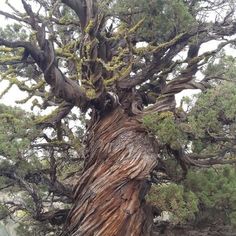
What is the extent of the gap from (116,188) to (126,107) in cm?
95

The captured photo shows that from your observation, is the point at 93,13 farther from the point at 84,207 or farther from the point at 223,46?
the point at 84,207

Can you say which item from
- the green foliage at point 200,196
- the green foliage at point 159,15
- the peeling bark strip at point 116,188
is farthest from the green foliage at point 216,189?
the green foliage at point 159,15

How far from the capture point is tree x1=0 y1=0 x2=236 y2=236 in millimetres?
3334

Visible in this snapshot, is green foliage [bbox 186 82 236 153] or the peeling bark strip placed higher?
green foliage [bbox 186 82 236 153]

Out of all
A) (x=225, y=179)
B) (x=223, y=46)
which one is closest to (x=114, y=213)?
(x=225, y=179)

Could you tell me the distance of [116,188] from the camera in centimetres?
342

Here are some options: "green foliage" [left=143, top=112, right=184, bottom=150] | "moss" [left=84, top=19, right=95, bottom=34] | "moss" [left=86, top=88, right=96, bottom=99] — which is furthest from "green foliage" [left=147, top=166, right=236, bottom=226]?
"moss" [left=84, top=19, right=95, bottom=34]

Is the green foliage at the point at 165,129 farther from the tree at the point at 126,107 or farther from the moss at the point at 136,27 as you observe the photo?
the moss at the point at 136,27

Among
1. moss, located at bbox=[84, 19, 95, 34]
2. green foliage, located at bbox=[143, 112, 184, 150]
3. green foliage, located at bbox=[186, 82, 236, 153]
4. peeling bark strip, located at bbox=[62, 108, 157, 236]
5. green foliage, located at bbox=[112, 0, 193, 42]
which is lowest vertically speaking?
peeling bark strip, located at bbox=[62, 108, 157, 236]

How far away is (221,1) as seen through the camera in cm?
384

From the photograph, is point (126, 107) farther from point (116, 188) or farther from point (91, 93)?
point (116, 188)

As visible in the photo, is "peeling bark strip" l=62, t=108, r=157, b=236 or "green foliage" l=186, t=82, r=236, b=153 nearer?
"green foliage" l=186, t=82, r=236, b=153

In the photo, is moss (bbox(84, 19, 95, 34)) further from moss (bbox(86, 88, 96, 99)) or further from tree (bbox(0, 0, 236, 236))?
moss (bbox(86, 88, 96, 99))

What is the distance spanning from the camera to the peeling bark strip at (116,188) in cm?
339
